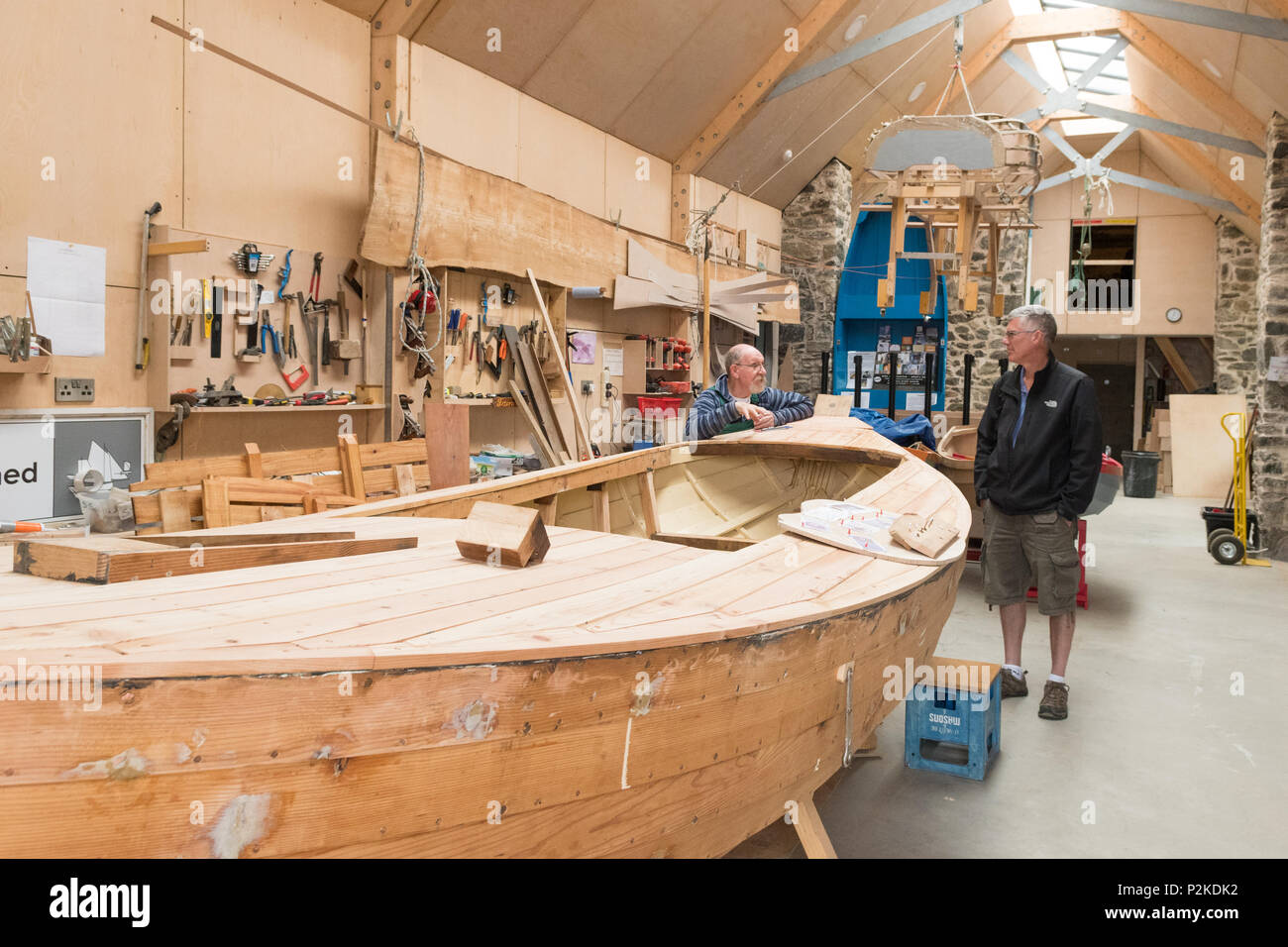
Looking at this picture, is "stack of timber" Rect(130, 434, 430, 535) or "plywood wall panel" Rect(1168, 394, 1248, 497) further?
"plywood wall panel" Rect(1168, 394, 1248, 497)

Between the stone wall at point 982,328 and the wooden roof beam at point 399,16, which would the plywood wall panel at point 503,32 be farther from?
the stone wall at point 982,328

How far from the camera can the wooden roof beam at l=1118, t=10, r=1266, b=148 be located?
26.9ft

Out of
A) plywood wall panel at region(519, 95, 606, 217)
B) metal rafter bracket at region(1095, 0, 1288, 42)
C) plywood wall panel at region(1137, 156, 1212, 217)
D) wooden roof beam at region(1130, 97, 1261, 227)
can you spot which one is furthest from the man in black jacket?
plywood wall panel at region(1137, 156, 1212, 217)

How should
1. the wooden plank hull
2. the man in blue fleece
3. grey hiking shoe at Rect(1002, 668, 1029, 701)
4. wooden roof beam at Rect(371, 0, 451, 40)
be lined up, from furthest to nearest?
wooden roof beam at Rect(371, 0, 451, 40), the man in blue fleece, grey hiking shoe at Rect(1002, 668, 1029, 701), the wooden plank hull

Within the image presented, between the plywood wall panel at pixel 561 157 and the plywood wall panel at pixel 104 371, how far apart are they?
3.28 meters

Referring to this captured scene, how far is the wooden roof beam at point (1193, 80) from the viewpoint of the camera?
8.21m

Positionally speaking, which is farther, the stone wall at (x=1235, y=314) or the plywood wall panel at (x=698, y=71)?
the stone wall at (x=1235, y=314)

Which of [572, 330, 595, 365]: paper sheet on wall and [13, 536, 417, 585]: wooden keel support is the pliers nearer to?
[572, 330, 595, 365]: paper sheet on wall

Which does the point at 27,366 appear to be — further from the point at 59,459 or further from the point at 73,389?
the point at 59,459

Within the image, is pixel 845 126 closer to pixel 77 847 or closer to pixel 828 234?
pixel 828 234

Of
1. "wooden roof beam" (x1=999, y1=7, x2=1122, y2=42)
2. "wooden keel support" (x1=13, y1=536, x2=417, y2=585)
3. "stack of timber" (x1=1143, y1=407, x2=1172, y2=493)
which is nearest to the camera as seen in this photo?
"wooden keel support" (x1=13, y1=536, x2=417, y2=585)

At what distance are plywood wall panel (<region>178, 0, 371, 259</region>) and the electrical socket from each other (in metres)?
0.87

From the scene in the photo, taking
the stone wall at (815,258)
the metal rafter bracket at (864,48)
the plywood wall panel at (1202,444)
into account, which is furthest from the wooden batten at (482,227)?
the plywood wall panel at (1202,444)

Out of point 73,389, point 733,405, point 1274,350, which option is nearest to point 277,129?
point 73,389
